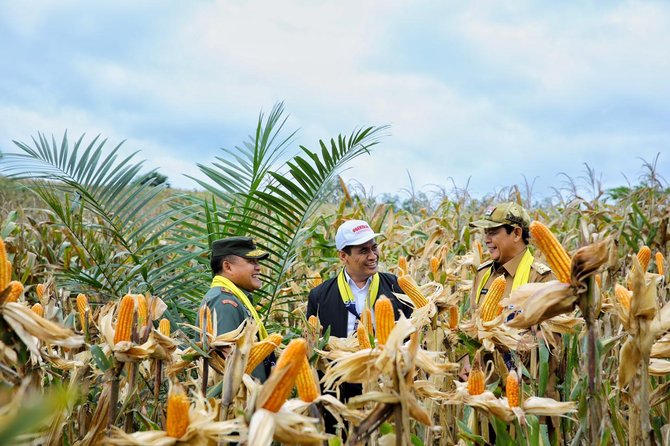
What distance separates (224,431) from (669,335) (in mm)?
1674

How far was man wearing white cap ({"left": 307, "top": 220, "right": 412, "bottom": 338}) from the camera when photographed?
172 inches

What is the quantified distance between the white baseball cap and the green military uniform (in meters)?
0.84

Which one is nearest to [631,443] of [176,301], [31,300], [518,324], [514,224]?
[518,324]

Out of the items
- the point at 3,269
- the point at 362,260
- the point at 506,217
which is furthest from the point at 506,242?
the point at 3,269

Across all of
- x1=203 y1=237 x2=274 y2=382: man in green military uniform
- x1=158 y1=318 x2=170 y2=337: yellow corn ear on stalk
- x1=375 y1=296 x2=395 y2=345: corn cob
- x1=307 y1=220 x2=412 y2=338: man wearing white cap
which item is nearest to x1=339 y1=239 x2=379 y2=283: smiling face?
x1=307 y1=220 x2=412 y2=338: man wearing white cap

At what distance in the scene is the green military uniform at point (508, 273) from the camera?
3.84 m

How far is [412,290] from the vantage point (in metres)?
3.19

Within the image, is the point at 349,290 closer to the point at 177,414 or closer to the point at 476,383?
the point at 476,383

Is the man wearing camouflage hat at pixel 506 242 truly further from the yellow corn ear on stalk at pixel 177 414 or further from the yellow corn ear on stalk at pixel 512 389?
the yellow corn ear on stalk at pixel 177 414

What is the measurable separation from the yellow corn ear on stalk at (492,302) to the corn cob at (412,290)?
0.47 metres

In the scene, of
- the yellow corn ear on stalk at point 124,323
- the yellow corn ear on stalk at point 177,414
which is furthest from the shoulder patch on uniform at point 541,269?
the yellow corn ear on stalk at point 177,414

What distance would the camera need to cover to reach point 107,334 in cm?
247

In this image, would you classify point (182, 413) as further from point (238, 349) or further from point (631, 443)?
point (631, 443)

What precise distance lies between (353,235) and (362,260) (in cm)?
20
